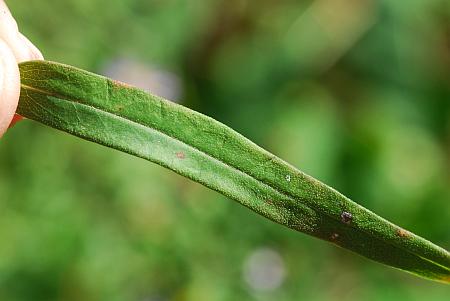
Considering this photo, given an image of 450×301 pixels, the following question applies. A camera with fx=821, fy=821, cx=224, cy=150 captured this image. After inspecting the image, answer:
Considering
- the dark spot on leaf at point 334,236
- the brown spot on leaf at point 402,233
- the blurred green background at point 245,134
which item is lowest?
the dark spot on leaf at point 334,236

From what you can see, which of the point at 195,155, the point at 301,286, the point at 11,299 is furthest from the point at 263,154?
the point at 301,286

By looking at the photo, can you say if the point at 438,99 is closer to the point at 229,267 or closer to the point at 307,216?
the point at 229,267

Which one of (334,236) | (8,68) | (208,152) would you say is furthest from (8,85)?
(334,236)

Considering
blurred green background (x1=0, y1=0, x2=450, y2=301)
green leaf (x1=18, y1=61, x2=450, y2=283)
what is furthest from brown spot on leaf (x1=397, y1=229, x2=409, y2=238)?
blurred green background (x1=0, y1=0, x2=450, y2=301)

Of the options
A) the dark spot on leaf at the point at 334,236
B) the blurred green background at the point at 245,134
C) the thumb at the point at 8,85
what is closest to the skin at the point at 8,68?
the thumb at the point at 8,85

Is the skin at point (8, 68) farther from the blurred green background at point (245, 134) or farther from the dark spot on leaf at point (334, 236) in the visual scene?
the blurred green background at point (245, 134)

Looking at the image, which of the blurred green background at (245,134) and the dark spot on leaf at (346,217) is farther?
the blurred green background at (245,134)
